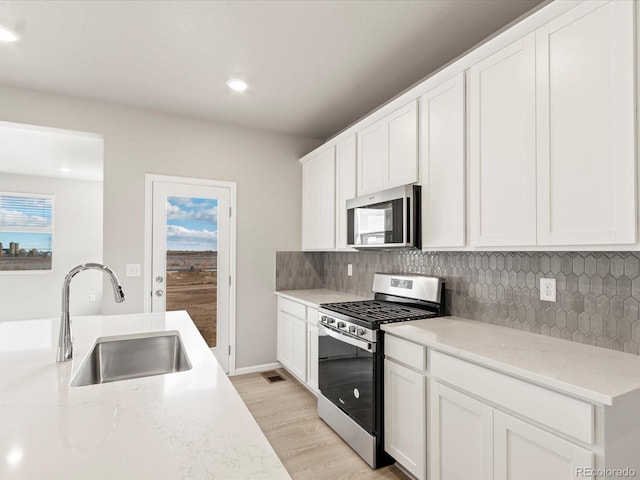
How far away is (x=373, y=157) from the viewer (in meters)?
2.79

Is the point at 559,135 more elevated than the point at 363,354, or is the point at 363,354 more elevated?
the point at 559,135

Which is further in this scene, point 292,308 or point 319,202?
point 319,202

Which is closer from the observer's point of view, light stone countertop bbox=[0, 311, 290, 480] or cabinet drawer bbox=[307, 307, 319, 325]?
light stone countertop bbox=[0, 311, 290, 480]

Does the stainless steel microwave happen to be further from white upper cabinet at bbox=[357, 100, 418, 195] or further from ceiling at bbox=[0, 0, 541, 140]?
ceiling at bbox=[0, 0, 541, 140]

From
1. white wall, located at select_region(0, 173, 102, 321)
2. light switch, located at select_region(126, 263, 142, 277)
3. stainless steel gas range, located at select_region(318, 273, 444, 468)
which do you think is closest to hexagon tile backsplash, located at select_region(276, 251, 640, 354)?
stainless steel gas range, located at select_region(318, 273, 444, 468)

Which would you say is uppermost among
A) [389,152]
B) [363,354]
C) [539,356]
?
[389,152]

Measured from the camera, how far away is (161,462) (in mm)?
729

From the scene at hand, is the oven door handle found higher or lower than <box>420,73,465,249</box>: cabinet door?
lower

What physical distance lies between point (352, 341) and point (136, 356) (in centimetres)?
128

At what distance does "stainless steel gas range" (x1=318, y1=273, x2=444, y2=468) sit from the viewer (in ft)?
7.06

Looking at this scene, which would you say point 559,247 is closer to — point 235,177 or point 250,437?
point 250,437

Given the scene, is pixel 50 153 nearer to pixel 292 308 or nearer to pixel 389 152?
pixel 292 308

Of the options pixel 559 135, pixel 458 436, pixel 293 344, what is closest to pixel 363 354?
pixel 458 436

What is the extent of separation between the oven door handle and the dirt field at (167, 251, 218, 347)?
1.52 meters
